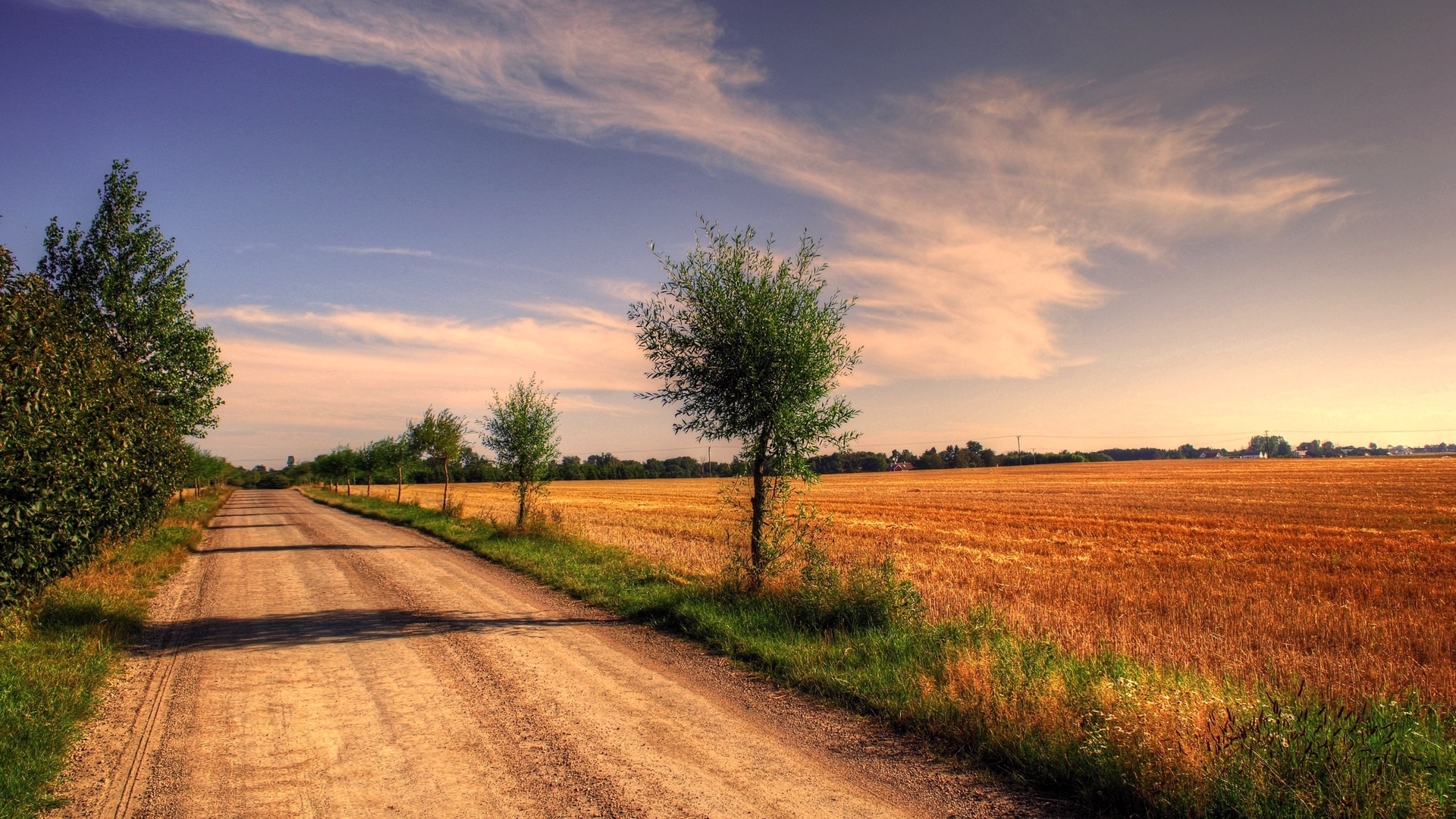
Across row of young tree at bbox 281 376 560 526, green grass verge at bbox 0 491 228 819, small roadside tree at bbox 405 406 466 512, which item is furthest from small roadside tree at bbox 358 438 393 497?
green grass verge at bbox 0 491 228 819

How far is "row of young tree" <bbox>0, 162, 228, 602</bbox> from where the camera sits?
27.5ft

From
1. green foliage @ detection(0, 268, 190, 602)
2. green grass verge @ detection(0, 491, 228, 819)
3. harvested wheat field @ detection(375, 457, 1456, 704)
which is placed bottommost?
harvested wheat field @ detection(375, 457, 1456, 704)

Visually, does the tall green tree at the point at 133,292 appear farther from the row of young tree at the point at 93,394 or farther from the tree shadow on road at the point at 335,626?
the tree shadow on road at the point at 335,626

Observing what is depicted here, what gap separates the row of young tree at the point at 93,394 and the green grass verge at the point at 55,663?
681mm

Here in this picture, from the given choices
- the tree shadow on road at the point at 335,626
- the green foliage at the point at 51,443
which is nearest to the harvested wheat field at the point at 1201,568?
the tree shadow on road at the point at 335,626

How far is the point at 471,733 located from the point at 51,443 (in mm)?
7603

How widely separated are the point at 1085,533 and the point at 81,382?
2861 centimetres

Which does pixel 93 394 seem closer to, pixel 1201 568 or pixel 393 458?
pixel 1201 568

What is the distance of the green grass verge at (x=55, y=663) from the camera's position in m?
5.40

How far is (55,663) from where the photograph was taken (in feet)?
26.5

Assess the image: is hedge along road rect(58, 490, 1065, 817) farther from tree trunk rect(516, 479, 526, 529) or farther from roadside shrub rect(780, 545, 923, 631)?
tree trunk rect(516, 479, 526, 529)

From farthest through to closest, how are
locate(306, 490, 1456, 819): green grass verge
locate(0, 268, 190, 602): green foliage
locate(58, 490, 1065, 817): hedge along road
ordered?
locate(0, 268, 190, 602): green foliage, locate(58, 490, 1065, 817): hedge along road, locate(306, 490, 1456, 819): green grass verge

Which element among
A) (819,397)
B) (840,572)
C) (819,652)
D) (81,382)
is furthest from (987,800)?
(81,382)

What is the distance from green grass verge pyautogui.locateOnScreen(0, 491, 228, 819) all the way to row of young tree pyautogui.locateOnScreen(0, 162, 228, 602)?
2.23 feet
